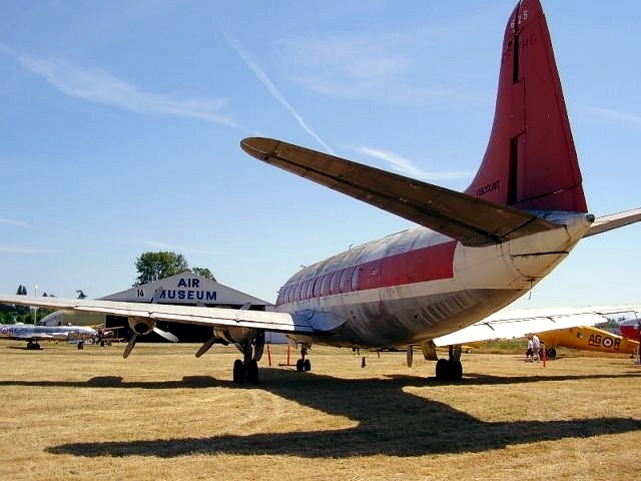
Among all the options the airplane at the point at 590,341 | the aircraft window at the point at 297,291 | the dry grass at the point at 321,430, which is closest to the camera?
the dry grass at the point at 321,430

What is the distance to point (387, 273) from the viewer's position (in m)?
17.1

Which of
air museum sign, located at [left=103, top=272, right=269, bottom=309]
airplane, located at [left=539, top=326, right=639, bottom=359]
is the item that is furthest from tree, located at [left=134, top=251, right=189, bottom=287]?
airplane, located at [left=539, top=326, right=639, bottom=359]

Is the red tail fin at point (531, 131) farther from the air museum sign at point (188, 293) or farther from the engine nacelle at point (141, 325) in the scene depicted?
the air museum sign at point (188, 293)

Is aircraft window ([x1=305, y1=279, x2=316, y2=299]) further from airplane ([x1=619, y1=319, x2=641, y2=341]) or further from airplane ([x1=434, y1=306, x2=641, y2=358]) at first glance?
airplane ([x1=619, y1=319, x2=641, y2=341])

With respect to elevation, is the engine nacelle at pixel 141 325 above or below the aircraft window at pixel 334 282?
below

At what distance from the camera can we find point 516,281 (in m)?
11.6

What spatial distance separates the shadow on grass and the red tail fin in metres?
3.55

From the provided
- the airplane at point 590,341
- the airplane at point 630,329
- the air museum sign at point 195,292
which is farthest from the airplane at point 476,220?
the air museum sign at point 195,292

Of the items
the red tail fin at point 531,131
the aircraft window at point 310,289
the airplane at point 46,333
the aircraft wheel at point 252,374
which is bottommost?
the aircraft wheel at point 252,374

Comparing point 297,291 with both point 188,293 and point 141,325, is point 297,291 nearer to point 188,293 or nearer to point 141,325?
point 141,325

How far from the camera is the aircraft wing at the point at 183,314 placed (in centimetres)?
1800

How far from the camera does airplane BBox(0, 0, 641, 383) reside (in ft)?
29.8

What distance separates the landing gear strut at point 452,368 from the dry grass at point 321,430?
169 centimetres

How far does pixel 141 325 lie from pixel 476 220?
38.7 feet
